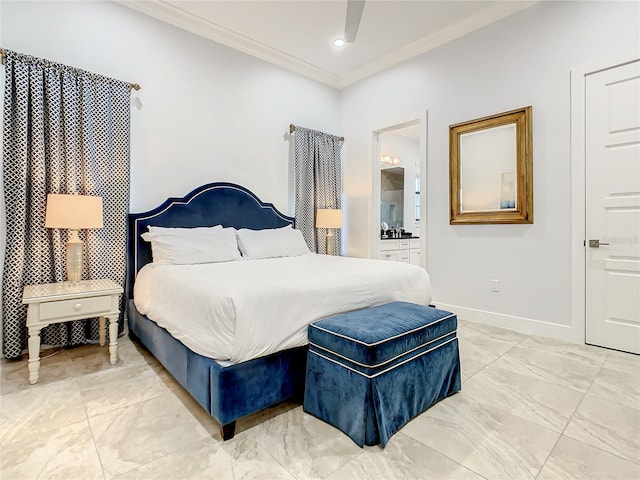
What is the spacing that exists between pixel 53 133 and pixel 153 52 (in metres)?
1.28

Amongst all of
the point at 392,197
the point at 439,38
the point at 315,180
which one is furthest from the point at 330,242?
the point at 439,38

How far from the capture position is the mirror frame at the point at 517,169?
321cm

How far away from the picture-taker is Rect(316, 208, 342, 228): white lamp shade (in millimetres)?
4508

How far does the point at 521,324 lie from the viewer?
10.8ft

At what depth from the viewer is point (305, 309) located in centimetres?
191

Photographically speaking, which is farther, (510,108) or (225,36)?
(225,36)

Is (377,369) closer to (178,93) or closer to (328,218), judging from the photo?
(328,218)

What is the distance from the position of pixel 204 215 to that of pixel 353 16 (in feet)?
7.59

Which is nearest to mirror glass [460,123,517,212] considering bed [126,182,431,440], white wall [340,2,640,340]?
white wall [340,2,640,340]

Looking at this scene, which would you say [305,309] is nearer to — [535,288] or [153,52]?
[535,288]

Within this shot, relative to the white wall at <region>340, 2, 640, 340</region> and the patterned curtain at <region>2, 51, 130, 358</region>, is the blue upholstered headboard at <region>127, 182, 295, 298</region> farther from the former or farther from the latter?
the white wall at <region>340, 2, 640, 340</region>

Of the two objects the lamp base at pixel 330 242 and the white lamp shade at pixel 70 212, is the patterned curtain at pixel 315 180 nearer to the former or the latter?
the lamp base at pixel 330 242

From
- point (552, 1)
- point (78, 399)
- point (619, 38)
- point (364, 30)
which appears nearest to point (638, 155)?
point (619, 38)

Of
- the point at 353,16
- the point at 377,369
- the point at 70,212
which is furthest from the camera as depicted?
the point at 70,212
